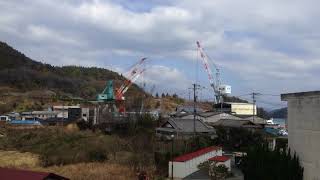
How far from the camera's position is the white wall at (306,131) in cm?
1923

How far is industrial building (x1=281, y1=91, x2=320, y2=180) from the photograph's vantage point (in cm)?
1923

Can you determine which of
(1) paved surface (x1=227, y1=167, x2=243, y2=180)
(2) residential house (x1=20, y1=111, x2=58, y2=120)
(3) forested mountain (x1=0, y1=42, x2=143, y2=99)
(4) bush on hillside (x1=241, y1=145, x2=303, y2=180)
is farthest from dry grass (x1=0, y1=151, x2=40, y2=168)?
(3) forested mountain (x1=0, y1=42, x2=143, y2=99)

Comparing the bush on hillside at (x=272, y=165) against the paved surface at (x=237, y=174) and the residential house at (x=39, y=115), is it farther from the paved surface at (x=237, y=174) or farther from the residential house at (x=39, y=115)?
the residential house at (x=39, y=115)

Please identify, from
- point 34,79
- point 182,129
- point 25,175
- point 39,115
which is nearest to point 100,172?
point 25,175

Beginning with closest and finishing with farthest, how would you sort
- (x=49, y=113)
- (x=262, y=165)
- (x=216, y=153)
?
(x=262, y=165) < (x=216, y=153) < (x=49, y=113)

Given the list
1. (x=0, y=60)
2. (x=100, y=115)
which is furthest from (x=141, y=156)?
(x=0, y=60)

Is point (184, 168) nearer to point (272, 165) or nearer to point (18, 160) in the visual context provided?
point (272, 165)

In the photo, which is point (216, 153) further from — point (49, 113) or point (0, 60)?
point (0, 60)

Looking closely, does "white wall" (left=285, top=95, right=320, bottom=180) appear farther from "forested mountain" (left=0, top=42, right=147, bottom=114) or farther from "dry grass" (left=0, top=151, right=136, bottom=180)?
"forested mountain" (left=0, top=42, right=147, bottom=114)

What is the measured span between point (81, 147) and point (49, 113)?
64.7 metres

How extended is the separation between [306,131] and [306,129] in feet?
0.27

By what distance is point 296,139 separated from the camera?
21359 millimetres

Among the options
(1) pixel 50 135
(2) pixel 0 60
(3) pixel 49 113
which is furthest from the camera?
(2) pixel 0 60

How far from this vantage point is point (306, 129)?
20.3 meters
